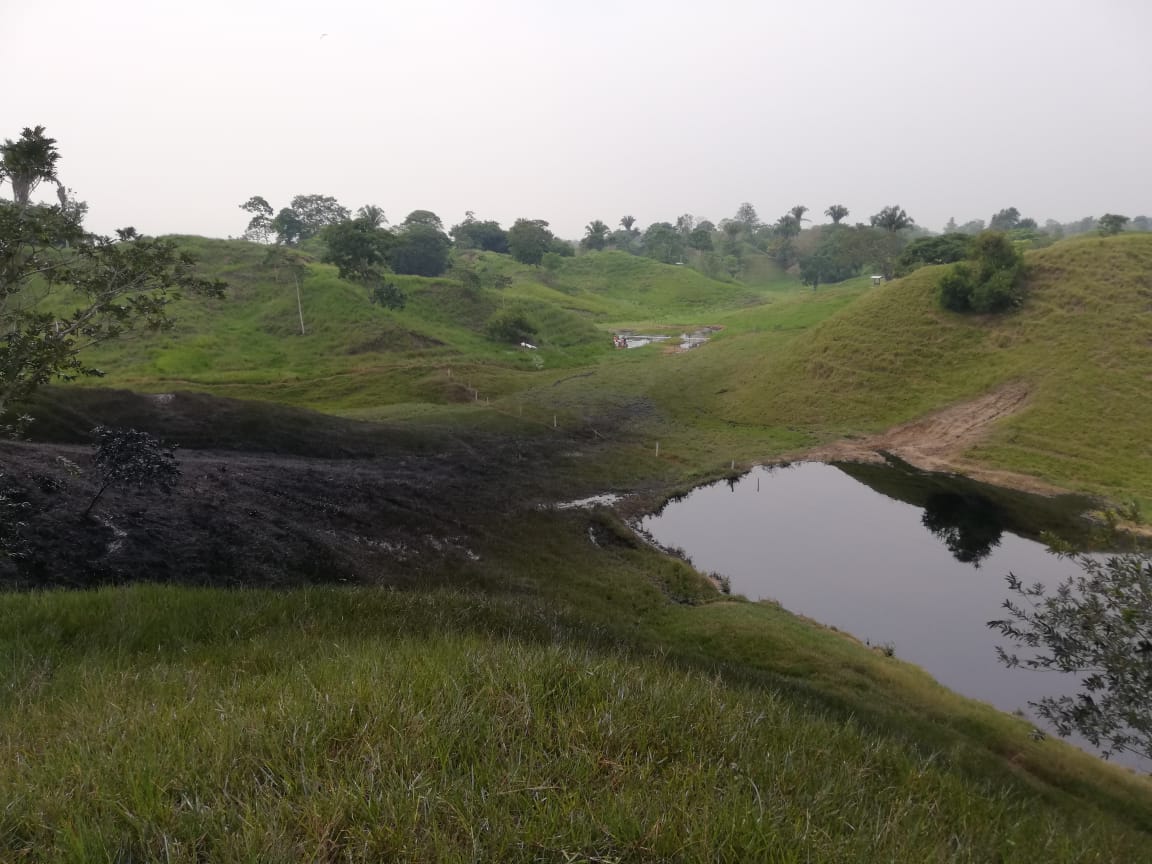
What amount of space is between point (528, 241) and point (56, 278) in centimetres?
16389

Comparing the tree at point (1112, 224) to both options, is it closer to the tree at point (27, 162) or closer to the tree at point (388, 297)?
the tree at point (388, 297)

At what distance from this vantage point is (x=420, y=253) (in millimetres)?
137375

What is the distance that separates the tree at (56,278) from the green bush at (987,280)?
71408mm

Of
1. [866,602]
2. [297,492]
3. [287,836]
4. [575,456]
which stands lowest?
[866,602]

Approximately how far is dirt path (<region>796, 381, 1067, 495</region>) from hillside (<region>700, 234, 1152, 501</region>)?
3.30 ft

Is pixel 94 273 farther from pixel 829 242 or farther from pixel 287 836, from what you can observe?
pixel 829 242

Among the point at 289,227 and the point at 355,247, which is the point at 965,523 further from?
the point at 289,227

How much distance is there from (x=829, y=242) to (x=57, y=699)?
199 metres

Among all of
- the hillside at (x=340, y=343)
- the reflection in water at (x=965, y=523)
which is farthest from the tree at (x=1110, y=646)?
the hillside at (x=340, y=343)

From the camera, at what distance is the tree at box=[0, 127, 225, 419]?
9781 millimetres

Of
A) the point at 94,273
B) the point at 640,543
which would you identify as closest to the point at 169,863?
the point at 94,273

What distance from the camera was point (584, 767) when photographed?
4234 mm

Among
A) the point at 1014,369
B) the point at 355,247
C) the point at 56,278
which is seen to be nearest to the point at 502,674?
the point at 56,278

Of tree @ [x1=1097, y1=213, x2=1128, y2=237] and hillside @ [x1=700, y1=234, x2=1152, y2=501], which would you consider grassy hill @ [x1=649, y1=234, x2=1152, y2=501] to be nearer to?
hillside @ [x1=700, y1=234, x2=1152, y2=501]
